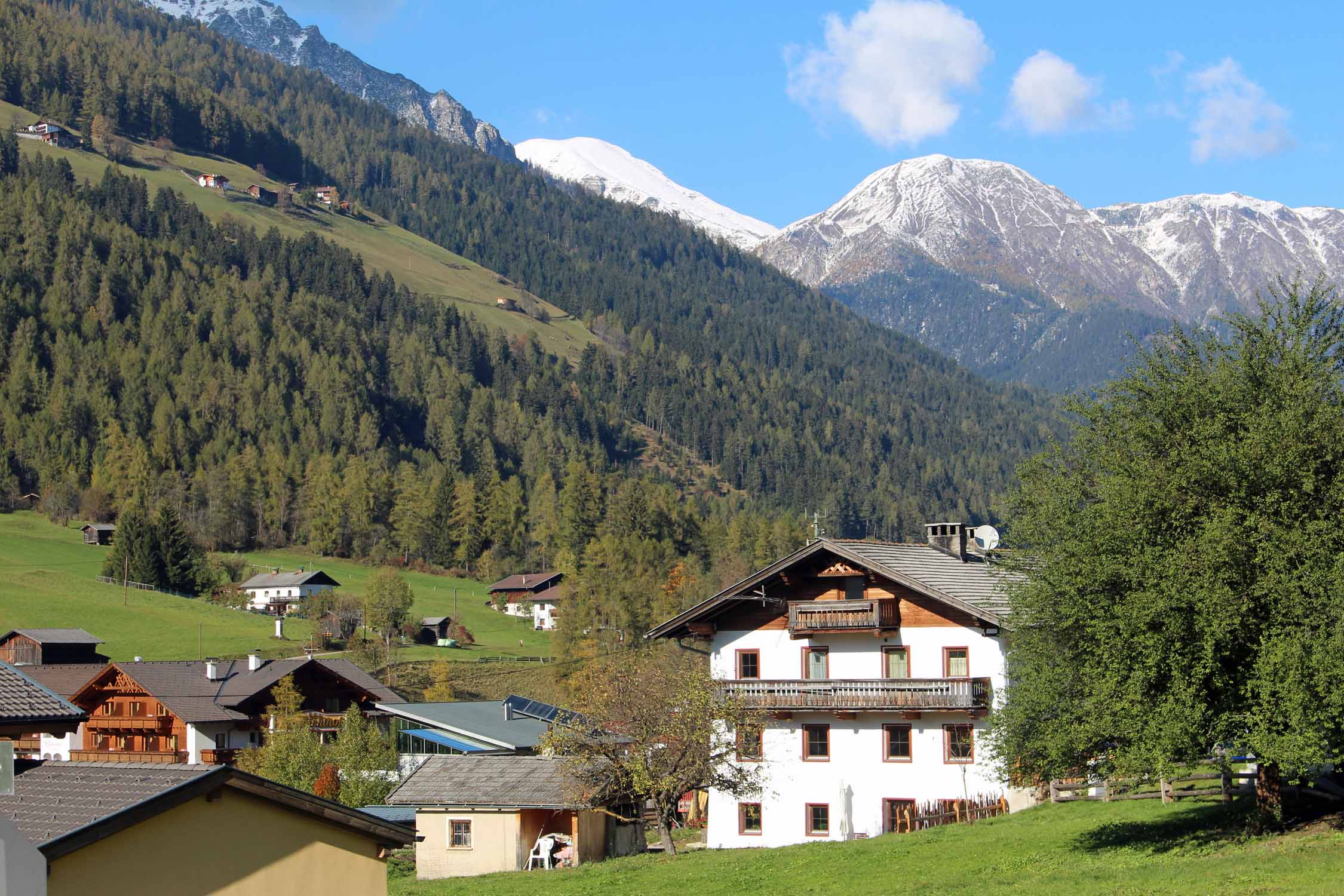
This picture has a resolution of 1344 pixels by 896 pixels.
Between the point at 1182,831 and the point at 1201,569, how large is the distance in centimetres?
649

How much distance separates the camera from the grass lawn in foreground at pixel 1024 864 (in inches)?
928

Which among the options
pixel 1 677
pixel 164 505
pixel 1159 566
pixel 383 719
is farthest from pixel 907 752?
pixel 164 505

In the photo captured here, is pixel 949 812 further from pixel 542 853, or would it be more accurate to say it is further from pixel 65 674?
pixel 65 674

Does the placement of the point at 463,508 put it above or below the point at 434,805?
above

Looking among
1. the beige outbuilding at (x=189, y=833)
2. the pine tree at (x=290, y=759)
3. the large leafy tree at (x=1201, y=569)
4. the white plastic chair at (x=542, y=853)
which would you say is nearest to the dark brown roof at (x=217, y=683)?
the pine tree at (x=290, y=759)

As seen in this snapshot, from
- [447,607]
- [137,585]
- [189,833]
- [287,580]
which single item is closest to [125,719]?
[137,585]

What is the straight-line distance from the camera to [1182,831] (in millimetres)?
29094

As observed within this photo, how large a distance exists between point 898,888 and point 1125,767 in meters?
4.82

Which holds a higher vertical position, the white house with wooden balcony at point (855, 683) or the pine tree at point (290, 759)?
the white house with wooden balcony at point (855, 683)

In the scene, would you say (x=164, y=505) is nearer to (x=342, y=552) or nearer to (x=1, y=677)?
(x=342, y=552)

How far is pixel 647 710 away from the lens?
41.3 meters

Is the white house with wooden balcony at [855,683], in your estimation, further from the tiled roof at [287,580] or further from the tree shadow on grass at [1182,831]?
the tiled roof at [287,580]

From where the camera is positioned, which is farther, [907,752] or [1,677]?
[907,752]

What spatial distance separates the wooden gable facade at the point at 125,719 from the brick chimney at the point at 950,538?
153ft
